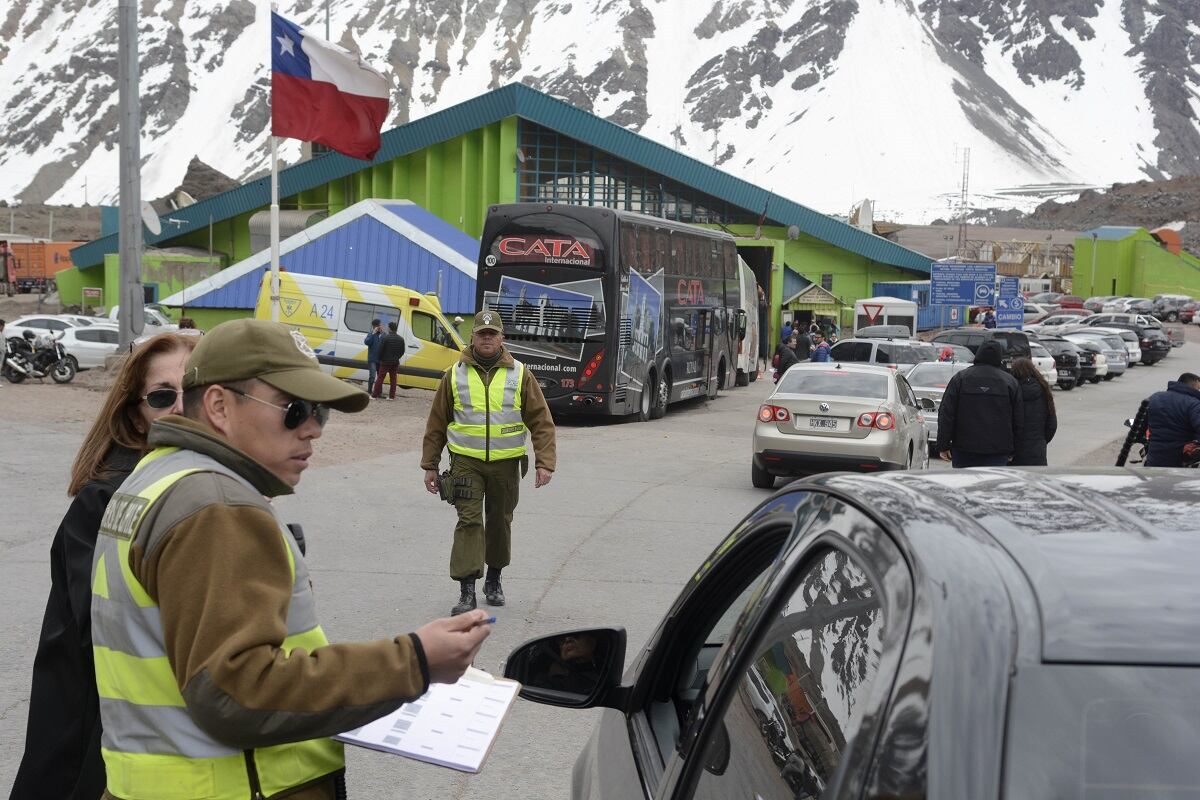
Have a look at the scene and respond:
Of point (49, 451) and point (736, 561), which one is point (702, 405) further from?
point (736, 561)

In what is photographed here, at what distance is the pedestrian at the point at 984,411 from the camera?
11297 millimetres

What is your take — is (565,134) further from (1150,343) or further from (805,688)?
(805,688)

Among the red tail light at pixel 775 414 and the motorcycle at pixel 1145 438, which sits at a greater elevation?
the motorcycle at pixel 1145 438

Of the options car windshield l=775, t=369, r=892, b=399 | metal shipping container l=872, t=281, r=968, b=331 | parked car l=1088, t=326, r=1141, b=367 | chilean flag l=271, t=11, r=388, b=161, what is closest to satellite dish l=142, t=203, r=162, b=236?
chilean flag l=271, t=11, r=388, b=161

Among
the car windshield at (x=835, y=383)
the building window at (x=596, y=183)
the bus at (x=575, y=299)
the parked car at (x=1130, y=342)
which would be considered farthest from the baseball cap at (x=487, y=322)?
the parked car at (x=1130, y=342)

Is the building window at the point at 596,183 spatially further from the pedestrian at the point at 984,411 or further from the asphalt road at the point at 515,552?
the pedestrian at the point at 984,411

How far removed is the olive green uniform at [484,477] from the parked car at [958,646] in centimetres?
555

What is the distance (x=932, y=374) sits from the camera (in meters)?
23.4

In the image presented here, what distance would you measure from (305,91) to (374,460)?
9.48 meters

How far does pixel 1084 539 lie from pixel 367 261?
39309 mm

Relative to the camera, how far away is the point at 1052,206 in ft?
547

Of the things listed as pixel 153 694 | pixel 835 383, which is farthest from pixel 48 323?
pixel 153 694

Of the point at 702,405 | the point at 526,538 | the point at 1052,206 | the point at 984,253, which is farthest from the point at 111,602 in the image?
the point at 1052,206

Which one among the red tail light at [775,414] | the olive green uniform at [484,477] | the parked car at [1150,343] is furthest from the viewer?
the parked car at [1150,343]
